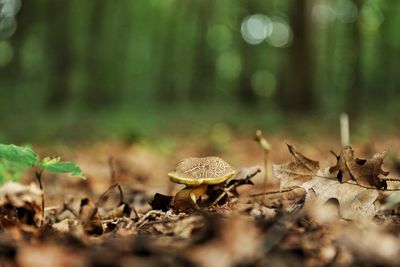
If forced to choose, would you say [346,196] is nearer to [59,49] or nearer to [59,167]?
[59,167]

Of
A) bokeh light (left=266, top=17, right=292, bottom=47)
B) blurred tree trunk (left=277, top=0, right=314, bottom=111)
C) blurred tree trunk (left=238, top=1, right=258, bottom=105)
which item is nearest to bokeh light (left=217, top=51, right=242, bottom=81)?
bokeh light (left=266, top=17, right=292, bottom=47)

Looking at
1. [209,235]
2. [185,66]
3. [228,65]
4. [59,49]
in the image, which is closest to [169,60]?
[185,66]

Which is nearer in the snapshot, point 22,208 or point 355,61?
point 22,208

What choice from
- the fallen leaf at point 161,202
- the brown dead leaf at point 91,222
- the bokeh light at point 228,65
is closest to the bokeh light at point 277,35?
the bokeh light at point 228,65

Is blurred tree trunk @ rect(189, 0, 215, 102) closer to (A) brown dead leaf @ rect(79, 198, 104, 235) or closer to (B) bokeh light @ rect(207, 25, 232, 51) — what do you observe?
(B) bokeh light @ rect(207, 25, 232, 51)

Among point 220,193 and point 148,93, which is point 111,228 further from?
point 148,93
